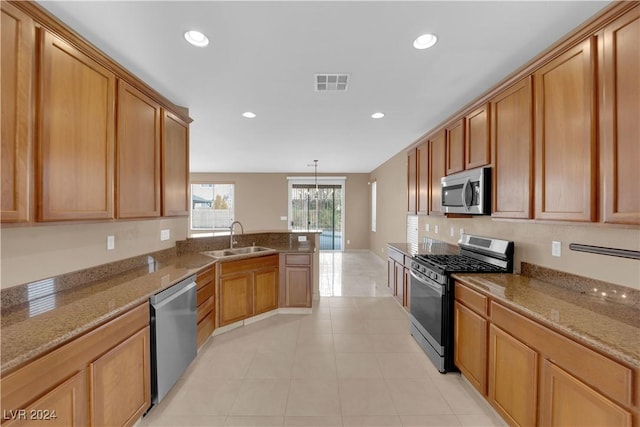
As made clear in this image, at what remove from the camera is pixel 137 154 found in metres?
2.19

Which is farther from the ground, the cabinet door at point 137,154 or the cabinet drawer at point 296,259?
the cabinet door at point 137,154

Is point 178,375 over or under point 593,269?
under

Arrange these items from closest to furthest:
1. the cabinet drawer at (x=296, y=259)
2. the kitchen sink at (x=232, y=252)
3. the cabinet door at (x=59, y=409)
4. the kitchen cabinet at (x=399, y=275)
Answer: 1. the cabinet door at (x=59, y=409)
2. the kitchen sink at (x=232, y=252)
3. the kitchen cabinet at (x=399, y=275)
4. the cabinet drawer at (x=296, y=259)

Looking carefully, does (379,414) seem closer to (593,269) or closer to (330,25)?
(593,269)

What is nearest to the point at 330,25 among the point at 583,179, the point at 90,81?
the point at 90,81

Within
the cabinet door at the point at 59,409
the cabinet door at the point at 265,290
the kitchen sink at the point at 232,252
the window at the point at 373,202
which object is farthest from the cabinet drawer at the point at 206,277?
the window at the point at 373,202

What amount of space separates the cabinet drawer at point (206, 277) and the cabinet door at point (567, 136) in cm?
295

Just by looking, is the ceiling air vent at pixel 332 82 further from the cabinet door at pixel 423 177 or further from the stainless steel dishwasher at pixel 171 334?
the stainless steel dishwasher at pixel 171 334

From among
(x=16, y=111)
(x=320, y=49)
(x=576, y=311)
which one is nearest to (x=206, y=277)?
(x=16, y=111)

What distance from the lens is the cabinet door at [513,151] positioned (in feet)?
6.35

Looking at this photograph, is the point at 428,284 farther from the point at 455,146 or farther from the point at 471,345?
the point at 455,146

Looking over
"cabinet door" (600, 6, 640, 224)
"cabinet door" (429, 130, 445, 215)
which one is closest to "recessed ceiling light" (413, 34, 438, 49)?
"cabinet door" (600, 6, 640, 224)

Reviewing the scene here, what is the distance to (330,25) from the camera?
5.57 ft

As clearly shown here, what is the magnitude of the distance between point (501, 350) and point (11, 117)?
10.3 ft
